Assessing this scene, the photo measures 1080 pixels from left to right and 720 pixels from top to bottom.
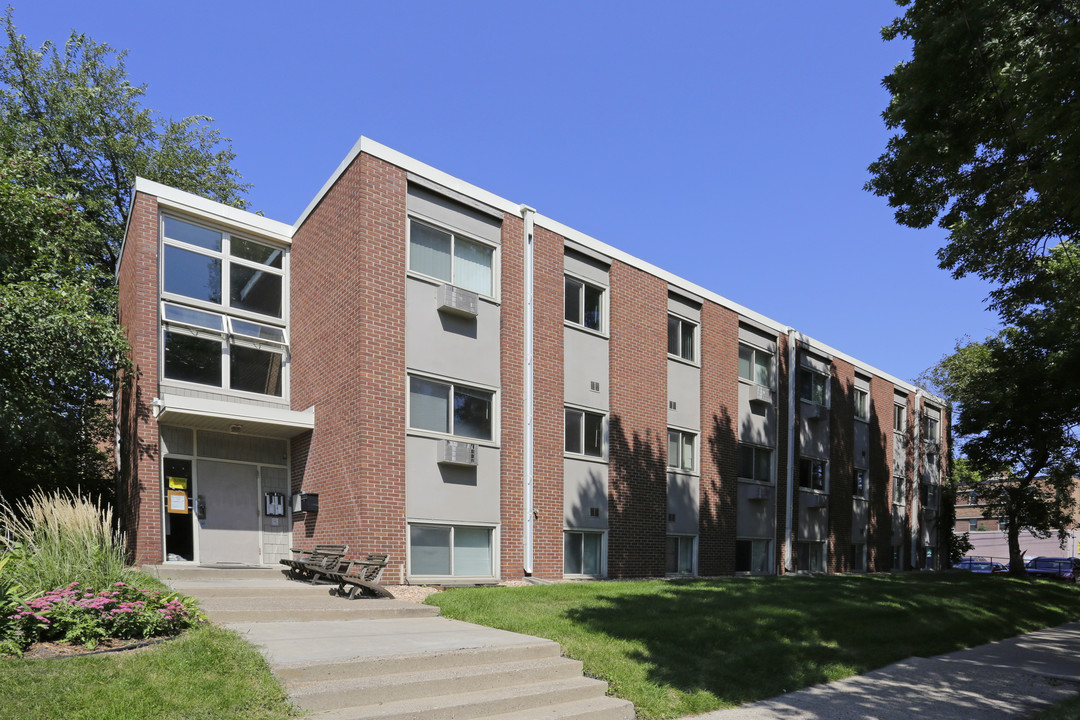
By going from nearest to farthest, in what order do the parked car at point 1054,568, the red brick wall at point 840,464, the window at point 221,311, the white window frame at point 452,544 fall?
1. the white window frame at point 452,544
2. the window at point 221,311
3. the red brick wall at point 840,464
4. the parked car at point 1054,568

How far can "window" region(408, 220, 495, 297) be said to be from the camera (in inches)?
595

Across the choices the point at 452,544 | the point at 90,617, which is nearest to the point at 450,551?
the point at 452,544

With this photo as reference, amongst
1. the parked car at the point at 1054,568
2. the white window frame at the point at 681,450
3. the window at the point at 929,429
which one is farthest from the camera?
the parked car at the point at 1054,568

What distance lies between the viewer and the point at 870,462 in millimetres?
29516

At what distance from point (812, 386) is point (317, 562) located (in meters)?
18.5

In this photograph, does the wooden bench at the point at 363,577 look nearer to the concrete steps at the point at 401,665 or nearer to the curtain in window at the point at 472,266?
the concrete steps at the point at 401,665

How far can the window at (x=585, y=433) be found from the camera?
17312mm

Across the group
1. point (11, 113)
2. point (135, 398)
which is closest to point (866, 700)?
point (135, 398)

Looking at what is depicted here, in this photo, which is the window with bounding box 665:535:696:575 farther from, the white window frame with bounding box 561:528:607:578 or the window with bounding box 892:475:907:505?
the window with bounding box 892:475:907:505

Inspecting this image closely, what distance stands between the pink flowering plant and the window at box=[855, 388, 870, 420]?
26.4m

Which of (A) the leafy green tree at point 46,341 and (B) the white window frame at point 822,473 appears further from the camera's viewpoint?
(B) the white window frame at point 822,473

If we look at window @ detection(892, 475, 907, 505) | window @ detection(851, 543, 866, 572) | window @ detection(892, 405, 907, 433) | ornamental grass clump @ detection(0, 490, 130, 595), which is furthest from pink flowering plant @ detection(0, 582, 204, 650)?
window @ detection(892, 405, 907, 433)

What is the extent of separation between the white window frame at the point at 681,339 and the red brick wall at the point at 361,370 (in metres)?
8.23

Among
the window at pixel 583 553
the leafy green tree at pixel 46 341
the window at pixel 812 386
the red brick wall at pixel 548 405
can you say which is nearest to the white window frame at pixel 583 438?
the red brick wall at pixel 548 405
